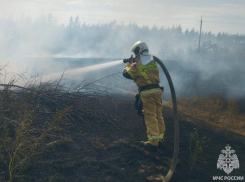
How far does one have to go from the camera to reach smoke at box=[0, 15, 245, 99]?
17047 mm

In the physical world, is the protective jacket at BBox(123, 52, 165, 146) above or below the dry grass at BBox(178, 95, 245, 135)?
above

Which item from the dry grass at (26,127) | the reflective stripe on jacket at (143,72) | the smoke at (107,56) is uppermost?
the reflective stripe on jacket at (143,72)

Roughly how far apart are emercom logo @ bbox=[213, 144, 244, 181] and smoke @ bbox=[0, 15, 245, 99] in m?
8.54

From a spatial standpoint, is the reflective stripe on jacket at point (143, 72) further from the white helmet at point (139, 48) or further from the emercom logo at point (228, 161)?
the emercom logo at point (228, 161)

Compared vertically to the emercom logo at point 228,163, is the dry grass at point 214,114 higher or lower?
lower

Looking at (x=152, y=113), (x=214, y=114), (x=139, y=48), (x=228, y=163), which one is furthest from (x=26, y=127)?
(x=214, y=114)

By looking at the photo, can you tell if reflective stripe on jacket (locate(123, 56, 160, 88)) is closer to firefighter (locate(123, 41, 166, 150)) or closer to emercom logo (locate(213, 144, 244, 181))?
firefighter (locate(123, 41, 166, 150))

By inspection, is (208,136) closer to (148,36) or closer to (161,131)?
(161,131)

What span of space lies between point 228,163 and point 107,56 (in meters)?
41.4

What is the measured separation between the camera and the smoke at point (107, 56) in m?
17.0

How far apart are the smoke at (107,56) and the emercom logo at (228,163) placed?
28.0 feet

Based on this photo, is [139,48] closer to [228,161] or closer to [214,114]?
[228,161]

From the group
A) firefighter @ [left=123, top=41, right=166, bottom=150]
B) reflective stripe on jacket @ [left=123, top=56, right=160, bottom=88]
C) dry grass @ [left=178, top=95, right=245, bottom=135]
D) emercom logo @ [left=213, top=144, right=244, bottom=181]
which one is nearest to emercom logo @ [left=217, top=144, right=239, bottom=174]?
emercom logo @ [left=213, top=144, right=244, bottom=181]

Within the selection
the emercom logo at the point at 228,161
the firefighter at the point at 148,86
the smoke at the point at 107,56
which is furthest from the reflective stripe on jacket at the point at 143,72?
the smoke at the point at 107,56
